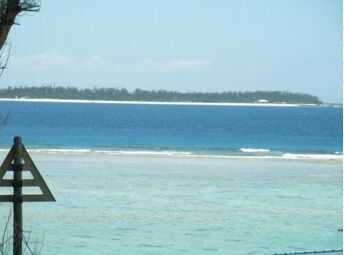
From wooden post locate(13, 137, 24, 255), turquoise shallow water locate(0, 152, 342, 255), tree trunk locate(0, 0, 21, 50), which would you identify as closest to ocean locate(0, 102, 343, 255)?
turquoise shallow water locate(0, 152, 342, 255)

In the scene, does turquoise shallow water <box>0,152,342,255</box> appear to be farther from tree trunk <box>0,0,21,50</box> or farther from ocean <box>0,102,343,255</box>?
tree trunk <box>0,0,21,50</box>

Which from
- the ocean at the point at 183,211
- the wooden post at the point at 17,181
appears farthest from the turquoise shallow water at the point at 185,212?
the wooden post at the point at 17,181

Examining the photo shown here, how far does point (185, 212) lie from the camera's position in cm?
1927

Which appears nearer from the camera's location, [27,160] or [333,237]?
[27,160]

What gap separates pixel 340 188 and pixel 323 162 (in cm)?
1416

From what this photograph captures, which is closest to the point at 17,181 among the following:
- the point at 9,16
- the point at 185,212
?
the point at 9,16

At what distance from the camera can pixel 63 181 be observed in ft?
84.7

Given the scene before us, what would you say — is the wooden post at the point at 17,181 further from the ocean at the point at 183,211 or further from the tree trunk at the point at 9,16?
the ocean at the point at 183,211

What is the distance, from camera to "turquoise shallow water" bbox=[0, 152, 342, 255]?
15234 millimetres

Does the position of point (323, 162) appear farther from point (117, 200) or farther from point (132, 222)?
point (132, 222)

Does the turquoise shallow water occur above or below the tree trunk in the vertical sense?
below

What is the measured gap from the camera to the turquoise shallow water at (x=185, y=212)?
1523 centimetres

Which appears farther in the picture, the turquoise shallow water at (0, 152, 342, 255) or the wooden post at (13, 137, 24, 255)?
the turquoise shallow water at (0, 152, 342, 255)

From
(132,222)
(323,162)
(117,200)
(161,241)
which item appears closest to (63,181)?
(117,200)
